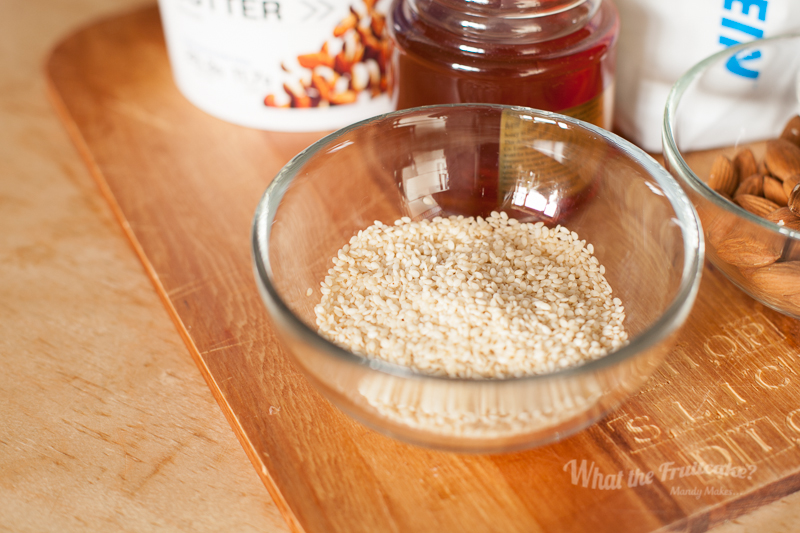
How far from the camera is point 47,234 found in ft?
2.22

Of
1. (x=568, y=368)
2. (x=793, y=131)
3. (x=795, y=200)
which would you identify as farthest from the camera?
(x=793, y=131)

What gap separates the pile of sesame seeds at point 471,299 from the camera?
46 centimetres

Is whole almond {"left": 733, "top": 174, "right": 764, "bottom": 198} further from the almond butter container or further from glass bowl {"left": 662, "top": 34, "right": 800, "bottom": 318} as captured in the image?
the almond butter container

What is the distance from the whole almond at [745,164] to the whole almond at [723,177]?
0.01m

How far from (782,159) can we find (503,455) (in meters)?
0.34

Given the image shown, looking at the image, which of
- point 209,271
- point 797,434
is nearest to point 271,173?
point 209,271

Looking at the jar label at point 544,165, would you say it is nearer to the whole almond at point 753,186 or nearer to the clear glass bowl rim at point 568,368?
the clear glass bowl rim at point 568,368

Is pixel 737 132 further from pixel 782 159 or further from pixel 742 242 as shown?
pixel 742 242

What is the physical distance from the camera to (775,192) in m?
0.57

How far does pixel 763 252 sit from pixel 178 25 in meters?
0.55

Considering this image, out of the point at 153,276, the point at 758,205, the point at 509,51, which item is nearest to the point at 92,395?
the point at 153,276

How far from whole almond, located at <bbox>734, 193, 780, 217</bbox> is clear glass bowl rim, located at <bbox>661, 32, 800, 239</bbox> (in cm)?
4

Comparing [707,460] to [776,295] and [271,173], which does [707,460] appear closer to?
[776,295]

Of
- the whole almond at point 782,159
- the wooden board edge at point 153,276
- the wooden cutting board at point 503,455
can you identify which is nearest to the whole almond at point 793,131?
the whole almond at point 782,159
